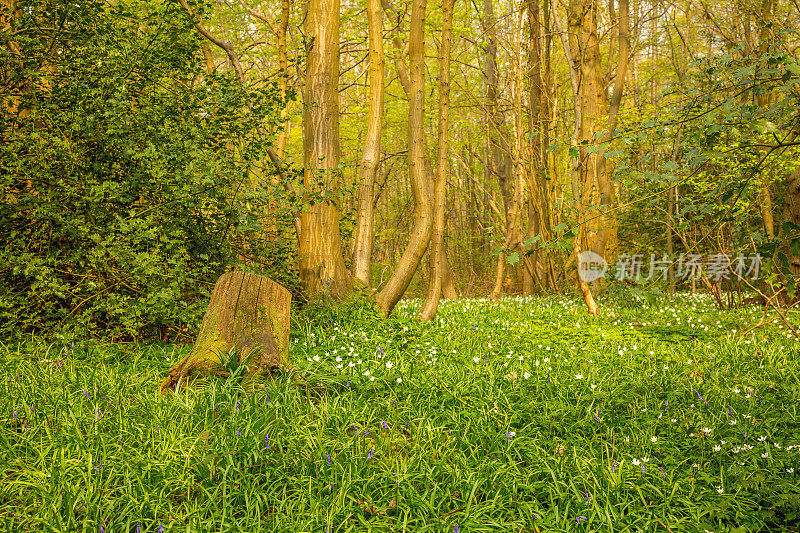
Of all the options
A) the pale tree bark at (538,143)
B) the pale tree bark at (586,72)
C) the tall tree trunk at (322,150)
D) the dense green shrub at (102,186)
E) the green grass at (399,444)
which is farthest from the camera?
the pale tree bark at (538,143)

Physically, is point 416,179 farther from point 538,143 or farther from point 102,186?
point 538,143

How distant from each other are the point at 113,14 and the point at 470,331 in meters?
5.68

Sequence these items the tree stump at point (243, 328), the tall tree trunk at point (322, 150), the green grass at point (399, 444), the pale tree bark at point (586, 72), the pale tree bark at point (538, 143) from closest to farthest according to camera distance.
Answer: the green grass at point (399, 444)
the tree stump at point (243, 328)
the tall tree trunk at point (322, 150)
the pale tree bark at point (586, 72)
the pale tree bark at point (538, 143)

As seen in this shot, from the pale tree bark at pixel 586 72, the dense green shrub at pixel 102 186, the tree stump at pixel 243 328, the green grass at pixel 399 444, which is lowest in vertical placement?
the green grass at pixel 399 444

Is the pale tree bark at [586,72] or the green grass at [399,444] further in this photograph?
the pale tree bark at [586,72]

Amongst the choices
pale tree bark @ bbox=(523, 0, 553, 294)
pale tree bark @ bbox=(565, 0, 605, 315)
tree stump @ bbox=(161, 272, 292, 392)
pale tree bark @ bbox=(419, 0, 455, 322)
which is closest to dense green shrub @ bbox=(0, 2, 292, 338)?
tree stump @ bbox=(161, 272, 292, 392)

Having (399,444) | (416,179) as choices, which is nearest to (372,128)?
(416,179)

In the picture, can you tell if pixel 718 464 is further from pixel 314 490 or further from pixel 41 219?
pixel 41 219

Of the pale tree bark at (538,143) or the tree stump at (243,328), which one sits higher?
the pale tree bark at (538,143)

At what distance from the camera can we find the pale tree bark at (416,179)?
258 inches

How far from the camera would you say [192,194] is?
518 centimetres

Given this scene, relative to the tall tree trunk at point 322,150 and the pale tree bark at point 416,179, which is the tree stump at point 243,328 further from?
the pale tree bark at point 416,179

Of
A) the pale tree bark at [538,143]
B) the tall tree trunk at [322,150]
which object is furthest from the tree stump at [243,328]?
the pale tree bark at [538,143]

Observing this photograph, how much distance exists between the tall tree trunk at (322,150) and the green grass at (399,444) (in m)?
1.70
